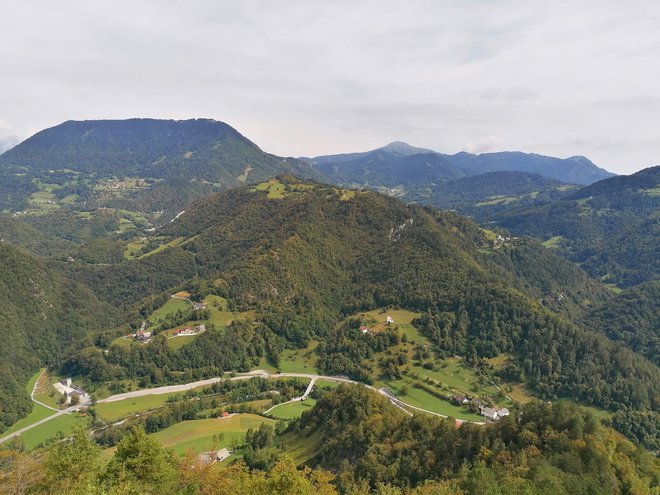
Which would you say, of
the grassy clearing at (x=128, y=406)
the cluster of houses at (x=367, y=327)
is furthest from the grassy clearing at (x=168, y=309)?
the cluster of houses at (x=367, y=327)

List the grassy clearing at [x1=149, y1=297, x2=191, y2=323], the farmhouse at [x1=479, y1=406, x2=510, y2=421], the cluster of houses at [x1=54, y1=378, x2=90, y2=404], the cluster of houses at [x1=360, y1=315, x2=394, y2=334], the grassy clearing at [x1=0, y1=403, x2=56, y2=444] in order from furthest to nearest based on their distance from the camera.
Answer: the grassy clearing at [x1=149, y1=297, x2=191, y2=323]
the cluster of houses at [x1=360, y1=315, x2=394, y2=334]
the cluster of houses at [x1=54, y1=378, x2=90, y2=404]
the grassy clearing at [x1=0, y1=403, x2=56, y2=444]
the farmhouse at [x1=479, y1=406, x2=510, y2=421]

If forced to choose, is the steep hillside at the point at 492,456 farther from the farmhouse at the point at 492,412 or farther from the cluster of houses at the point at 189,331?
the cluster of houses at the point at 189,331

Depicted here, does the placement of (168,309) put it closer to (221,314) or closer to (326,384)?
(221,314)

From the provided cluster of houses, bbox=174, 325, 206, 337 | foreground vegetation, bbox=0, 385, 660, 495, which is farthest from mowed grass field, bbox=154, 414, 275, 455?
cluster of houses, bbox=174, 325, 206, 337

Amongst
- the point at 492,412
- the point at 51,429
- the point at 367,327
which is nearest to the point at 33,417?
the point at 51,429

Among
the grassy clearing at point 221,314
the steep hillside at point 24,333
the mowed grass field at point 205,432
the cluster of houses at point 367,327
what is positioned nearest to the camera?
the mowed grass field at point 205,432

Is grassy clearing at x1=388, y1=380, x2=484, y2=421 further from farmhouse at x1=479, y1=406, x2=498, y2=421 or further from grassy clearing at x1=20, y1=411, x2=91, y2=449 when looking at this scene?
grassy clearing at x1=20, y1=411, x2=91, y2=449

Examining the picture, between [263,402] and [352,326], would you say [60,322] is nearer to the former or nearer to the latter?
[263,402]
